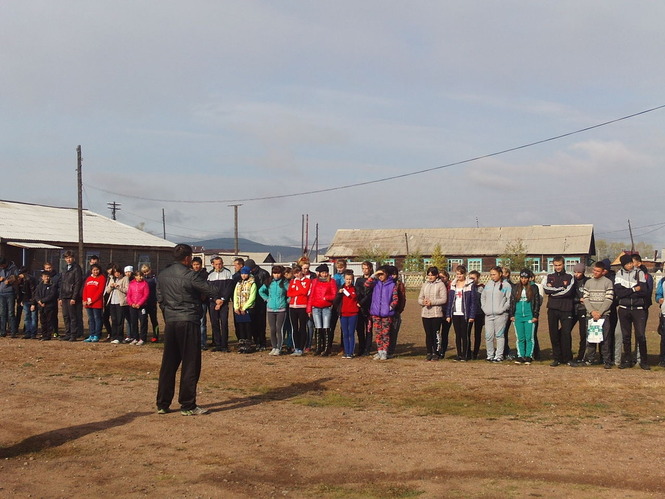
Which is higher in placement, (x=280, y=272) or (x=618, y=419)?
(x=280, y=272)

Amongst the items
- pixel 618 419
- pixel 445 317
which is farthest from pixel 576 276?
pixel 618 419

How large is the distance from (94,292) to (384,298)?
753 centimetres

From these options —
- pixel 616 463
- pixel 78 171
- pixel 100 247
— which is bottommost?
pixel 616 463

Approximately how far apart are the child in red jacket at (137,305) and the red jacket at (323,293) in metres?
4.56

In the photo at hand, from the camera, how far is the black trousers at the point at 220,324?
1586 centimetres

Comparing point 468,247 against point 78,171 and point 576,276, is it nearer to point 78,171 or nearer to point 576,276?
point 78,171

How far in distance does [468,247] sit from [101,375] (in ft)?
245

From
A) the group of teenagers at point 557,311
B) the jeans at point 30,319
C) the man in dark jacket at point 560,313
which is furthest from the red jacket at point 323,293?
the jeans at point 30,319

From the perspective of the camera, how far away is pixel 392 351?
15.3 metres

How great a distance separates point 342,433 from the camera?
8172mm

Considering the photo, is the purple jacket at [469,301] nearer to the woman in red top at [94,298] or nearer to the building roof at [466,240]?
the woman in red top at [94,298]

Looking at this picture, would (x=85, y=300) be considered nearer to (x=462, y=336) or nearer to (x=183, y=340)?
(x=462, y=336)

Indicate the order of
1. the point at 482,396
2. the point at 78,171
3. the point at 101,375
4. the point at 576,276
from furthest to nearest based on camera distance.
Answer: the point at 78,171
the point at 576,276
the point at 101,375
the point at 482,396

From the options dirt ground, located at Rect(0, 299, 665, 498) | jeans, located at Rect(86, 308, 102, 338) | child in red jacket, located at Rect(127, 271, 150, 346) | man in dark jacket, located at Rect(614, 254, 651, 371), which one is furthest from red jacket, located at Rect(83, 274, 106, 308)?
man in dark jacket, located at Rect(614, 254, 651, 371)
